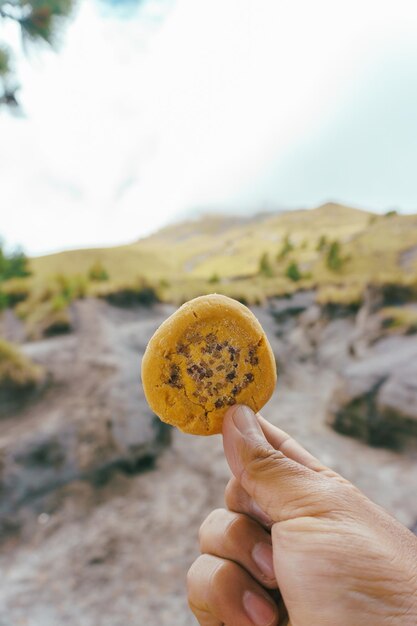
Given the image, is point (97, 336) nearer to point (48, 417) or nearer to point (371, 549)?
point (48, 417)

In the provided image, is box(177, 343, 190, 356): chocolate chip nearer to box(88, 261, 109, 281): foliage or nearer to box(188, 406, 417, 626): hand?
box(188, 406, 417, 626): hand

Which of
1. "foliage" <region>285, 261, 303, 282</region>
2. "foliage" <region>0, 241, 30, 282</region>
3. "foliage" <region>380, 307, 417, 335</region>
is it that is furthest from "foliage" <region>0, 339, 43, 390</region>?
"foliage" <region>285, 261, 303, 282</region>

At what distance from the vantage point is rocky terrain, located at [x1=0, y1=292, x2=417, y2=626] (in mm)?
3832

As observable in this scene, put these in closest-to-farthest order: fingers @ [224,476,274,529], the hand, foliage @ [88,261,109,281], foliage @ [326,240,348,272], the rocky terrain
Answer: the hand < fingers @ [224,476,274,529] < the rocky terrain < foliage @ [88,261,109,281] < foliage @ [326,240,348,272]

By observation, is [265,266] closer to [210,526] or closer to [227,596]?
[210,526]

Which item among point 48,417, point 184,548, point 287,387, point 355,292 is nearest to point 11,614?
point 184,548

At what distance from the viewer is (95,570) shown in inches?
160

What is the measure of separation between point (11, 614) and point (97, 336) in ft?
18.2

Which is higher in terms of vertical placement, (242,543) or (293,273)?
(293,273)

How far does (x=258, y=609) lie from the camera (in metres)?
1.46

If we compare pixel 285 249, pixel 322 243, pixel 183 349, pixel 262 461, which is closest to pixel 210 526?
pixel 262 461

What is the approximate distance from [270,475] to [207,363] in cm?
47

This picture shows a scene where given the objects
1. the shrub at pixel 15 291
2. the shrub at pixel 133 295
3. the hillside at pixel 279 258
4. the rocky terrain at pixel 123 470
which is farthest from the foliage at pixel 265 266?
the shrub at pixel 15 291

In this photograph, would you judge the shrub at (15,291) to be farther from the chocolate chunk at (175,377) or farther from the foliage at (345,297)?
the chocolate chunk at (175,377)
